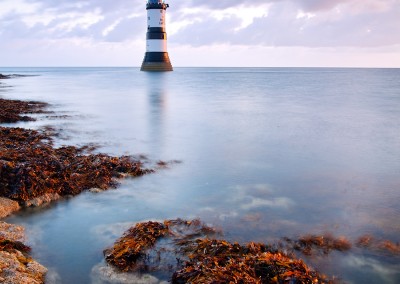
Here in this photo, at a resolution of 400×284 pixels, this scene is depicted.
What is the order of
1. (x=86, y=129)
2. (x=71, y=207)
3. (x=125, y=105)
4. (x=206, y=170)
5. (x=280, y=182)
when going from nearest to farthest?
(x=71, y=207) → (x=280, y=182) → (x=206, y=170) → (x=86, y=129) → (x=125, y=105)

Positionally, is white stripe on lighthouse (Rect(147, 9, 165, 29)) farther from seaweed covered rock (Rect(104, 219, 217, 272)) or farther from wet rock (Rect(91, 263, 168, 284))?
wet rock (Rect(91, 263, 168, 284))

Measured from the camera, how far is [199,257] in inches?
230

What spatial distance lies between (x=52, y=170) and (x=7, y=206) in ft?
5.69

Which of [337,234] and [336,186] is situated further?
[336,186]

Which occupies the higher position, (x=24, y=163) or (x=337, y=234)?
(x=24, y=163)

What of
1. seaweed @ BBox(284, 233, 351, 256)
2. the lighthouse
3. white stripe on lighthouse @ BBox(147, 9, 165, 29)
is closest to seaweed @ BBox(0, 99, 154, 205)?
seaweed @ BBox(284, 233, 351, 256)

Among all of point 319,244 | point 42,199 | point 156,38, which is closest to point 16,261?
point 42,199

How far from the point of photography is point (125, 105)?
29000mm

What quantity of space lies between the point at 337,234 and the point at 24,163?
7529mm

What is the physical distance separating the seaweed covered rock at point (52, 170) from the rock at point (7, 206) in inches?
6.5

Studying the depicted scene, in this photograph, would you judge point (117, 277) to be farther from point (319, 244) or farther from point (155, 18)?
point (155, 18)

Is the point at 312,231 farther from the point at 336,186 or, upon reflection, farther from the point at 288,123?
the point at 288,123

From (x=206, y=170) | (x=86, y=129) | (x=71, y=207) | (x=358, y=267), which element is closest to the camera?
(x=358, y=267)

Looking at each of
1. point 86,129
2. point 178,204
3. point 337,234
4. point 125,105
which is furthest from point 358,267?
point 125,105
